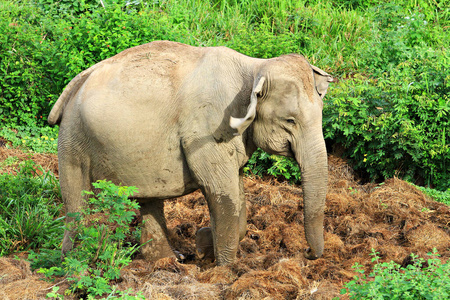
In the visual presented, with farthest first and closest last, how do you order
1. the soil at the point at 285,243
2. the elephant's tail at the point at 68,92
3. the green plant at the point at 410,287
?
the elephant's tail at the point at 68,92, the soil at the point at 285,243, the green plant at the point at 410,287

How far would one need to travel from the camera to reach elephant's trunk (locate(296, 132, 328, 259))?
4.85 m

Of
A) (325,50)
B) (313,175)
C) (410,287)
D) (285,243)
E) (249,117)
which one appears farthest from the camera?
(325,50)

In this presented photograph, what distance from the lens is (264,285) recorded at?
16.4 feet

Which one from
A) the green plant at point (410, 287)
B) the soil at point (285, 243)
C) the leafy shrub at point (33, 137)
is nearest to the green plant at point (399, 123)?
the soil at point (285, 243)

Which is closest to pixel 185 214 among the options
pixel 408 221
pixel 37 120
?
pixel 408 221

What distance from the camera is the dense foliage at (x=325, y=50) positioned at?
7910 millimetres

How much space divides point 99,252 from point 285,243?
Result: 2036 mm

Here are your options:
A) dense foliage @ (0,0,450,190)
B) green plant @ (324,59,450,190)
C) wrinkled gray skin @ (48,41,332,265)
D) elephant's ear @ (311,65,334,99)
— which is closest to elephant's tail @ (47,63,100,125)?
wrinkled gray skin @ (48,41,332,265)

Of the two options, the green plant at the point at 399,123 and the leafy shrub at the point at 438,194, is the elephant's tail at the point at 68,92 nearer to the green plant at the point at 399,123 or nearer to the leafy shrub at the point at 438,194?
the green plant at the point at 399,123

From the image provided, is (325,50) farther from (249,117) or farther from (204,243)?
(249,117)

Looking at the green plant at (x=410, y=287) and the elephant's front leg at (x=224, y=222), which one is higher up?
the green plant at (x=410, y=287)

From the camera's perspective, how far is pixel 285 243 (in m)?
6.16

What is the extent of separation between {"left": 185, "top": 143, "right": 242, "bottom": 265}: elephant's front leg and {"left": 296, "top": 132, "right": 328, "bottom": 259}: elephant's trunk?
2.01ft

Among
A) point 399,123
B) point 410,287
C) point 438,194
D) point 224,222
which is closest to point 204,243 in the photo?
point 224,222
